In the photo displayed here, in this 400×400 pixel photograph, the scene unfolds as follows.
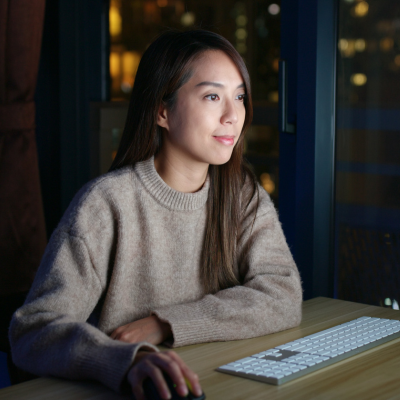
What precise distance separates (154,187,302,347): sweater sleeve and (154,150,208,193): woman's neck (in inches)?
6.5

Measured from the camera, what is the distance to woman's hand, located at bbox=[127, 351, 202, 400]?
810mm

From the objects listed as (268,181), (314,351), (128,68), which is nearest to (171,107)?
(314,351)

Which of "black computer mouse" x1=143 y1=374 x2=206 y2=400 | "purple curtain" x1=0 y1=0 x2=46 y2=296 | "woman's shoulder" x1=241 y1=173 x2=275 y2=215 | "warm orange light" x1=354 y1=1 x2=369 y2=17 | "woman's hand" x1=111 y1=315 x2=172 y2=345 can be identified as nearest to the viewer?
"black computer mouse" x1=143 y1=374 x2=206 y2=400

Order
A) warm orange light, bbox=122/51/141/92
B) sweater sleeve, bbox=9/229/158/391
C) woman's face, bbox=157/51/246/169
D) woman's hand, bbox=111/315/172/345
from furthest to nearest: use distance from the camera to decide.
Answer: warm orange light, bbox=122/51/141/92
woman's face, bbox=157/51/246/169
woman's hand, bbox=111/315/172/345
sweater sleeve, bbox=9/229/158/391

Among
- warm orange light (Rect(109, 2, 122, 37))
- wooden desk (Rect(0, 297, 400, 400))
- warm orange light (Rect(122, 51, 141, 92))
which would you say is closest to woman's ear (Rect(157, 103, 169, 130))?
wooden desk (Rect(0, 297, 400, 400))

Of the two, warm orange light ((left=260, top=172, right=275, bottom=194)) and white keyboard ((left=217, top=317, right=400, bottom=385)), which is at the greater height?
warm orange light ((left=260, top=172, right=275, bottom=194))

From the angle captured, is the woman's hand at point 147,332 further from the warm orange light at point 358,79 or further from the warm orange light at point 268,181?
the warm orange light at point 268,181

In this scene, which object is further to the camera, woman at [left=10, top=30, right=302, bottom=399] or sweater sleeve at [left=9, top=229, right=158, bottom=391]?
woman at [left=10, top=30, right=302, bottom=399]

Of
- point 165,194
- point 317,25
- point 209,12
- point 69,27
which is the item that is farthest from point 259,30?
point 165,194

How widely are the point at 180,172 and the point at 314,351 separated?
1.84ft

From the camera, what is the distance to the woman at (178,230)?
1.16 m

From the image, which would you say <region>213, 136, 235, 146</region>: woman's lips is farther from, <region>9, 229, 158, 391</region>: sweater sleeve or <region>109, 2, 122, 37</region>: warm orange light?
<region>109, 2, 122, 37</region>: warm orange light

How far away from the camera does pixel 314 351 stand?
1.05 meters

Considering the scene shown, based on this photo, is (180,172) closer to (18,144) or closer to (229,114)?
(229,114)
